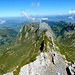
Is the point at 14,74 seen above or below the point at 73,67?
below

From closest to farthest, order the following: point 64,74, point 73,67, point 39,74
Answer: point 73,67, point 64,74, point 39,74

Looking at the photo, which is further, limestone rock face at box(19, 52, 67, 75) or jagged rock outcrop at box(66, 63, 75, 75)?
→ limestone rock face at box(19, 52, 67, 75)

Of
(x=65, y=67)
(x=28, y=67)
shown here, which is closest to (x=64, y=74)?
(x=65, y=67)

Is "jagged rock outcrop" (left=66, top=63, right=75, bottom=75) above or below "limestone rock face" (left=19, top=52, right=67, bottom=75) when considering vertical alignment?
above

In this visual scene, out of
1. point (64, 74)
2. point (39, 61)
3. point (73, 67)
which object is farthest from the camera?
→ point (39, 61)

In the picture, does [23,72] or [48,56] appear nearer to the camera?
[23,72]

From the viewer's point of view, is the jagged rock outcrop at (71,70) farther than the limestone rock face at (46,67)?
No

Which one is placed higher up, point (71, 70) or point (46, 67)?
point (71, 70)

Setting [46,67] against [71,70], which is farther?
[46,67]

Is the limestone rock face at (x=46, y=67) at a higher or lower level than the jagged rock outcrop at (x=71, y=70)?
lower

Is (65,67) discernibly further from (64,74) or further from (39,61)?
(39,61)
